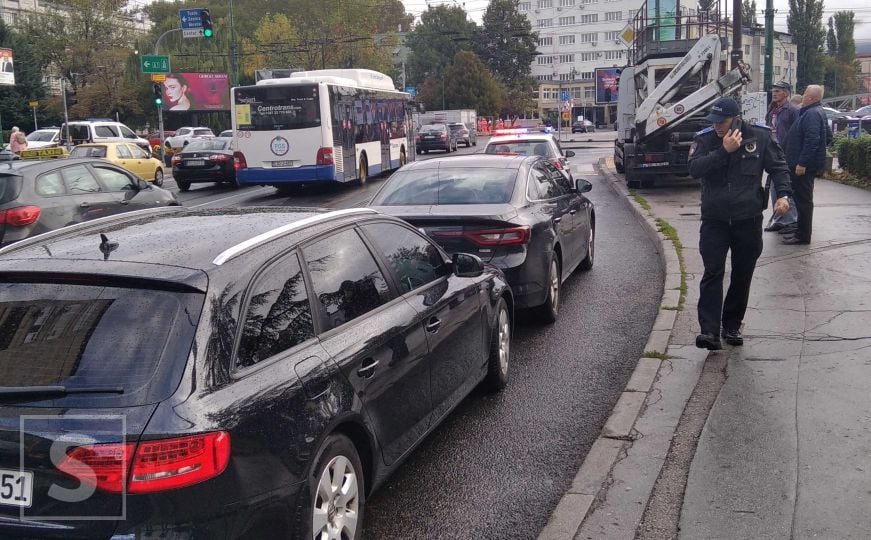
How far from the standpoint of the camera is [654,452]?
495cm

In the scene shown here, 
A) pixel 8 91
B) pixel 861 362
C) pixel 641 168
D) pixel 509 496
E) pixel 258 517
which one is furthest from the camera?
pixel 8 91

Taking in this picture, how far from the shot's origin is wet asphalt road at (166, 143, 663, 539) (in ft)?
14.4

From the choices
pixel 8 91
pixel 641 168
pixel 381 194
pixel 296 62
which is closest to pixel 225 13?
pixel 296 62

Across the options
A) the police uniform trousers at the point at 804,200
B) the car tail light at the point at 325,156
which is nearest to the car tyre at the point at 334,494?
the police uniform trousers at the point at 804,200

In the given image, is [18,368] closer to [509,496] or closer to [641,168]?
[509,496]

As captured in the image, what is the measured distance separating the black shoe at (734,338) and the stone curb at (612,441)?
18.2 inches

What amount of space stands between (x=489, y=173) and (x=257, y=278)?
197 inches

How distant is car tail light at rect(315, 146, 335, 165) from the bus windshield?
634 mm

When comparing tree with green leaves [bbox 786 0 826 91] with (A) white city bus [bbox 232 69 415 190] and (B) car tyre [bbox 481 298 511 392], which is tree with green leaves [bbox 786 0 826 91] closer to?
(A) white city bus [bbox 232 69 415 190]

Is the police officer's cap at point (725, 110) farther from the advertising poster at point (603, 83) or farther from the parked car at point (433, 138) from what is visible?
the advertising poster at point (603, 83)

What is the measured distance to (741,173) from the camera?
6.54 m

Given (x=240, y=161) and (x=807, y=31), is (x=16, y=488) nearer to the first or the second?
(x=240, y=161)

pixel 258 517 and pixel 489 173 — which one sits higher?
pixel 489 173

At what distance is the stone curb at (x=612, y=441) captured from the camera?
418 centimetres
